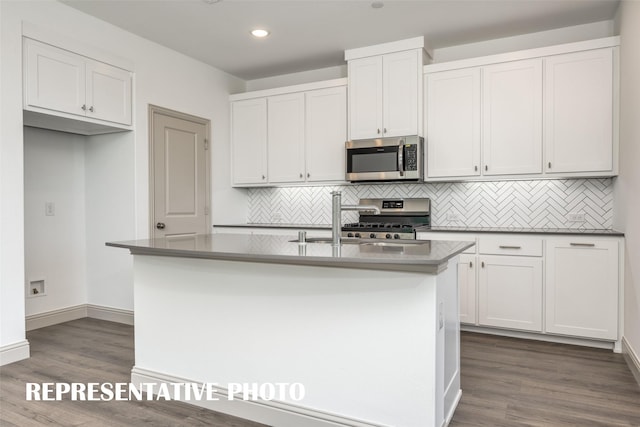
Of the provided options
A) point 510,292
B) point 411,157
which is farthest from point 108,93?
point 510,292

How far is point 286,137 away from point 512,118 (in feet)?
7.58

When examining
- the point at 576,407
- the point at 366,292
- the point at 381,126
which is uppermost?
the point at 381,126

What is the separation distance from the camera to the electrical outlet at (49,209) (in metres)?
4.12

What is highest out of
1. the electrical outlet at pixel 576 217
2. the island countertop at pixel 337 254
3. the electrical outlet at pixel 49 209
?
the electrical outlet at pixel 49 209

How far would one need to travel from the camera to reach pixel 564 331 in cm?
347

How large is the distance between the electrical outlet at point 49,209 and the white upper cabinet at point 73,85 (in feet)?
3.52

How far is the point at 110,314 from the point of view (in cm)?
425

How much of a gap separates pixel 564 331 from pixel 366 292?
234 cm

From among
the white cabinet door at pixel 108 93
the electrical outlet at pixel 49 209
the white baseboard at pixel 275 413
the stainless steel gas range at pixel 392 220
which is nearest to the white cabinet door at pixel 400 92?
the stainless steel gas range at pixel 392 220

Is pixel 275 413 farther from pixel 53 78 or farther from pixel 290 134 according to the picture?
pixel 290 134

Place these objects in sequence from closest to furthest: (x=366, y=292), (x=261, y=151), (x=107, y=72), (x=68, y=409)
A: (x=366, y=292), (x=68, y=409), (x=107, y=72), (x=261, y=151)

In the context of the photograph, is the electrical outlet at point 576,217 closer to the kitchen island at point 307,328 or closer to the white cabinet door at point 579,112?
the white cabinet door at point 579,112

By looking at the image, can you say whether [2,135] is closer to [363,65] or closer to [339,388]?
[339,388]

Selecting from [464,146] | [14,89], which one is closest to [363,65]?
[464,146]
